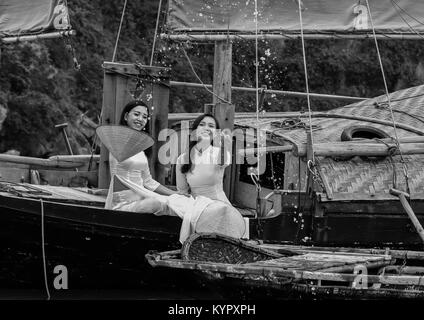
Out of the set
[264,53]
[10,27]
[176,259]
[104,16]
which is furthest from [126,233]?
[264,53]

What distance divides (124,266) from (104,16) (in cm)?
1170

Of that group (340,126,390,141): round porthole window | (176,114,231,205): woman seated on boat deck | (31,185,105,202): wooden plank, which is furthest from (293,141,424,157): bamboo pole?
(31,185,105,202): wooden plank

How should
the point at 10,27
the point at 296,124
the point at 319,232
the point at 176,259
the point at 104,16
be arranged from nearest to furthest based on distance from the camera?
the point at 176,259 → the point at 319,232 → the point at 296,124 → the point at 10,27 → the point at 104,16

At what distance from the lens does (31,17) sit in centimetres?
1112

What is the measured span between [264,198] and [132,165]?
1161 mm

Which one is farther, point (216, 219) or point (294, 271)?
point (216, 219)

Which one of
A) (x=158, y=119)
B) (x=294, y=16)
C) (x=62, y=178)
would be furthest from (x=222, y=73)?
(x=62, y=178)

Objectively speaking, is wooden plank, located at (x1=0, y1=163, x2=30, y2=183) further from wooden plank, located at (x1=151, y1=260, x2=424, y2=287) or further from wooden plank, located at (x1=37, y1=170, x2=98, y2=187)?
wooden plank, located at (x1=151, y1=260, x2=424, y2=287)

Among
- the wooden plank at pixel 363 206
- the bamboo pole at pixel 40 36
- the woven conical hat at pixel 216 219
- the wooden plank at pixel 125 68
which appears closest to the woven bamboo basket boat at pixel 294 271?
the woven conical hat at pixel 216 219

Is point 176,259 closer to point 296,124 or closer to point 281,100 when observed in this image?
point 296,124

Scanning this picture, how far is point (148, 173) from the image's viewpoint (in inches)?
344

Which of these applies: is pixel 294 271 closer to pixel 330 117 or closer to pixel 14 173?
pixel 330 117

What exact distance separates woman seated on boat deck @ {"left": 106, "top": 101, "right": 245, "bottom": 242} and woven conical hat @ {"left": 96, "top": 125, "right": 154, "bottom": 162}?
0.10m

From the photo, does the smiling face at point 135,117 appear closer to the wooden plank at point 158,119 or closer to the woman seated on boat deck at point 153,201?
the woman seated on boat deck at point 153,201
